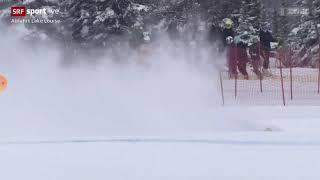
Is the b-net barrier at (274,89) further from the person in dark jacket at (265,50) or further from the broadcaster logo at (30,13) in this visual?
the broadcaster logo at (30,13)

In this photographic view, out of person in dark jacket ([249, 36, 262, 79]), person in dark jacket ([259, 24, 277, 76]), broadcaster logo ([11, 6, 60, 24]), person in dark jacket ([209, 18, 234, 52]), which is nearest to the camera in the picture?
person in dark jacket ([249, 36, 262, 79])

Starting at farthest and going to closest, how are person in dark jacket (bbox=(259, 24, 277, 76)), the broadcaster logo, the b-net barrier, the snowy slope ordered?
the broadcaster logo, person in dark jacket (bbox=(259, 24, 277, 76)), the b-net barrier, the snowy slope

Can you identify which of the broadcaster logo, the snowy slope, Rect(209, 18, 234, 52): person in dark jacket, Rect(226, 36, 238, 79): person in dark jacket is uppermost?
the broadcaster logo

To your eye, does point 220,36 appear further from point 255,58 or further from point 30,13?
point 30,13

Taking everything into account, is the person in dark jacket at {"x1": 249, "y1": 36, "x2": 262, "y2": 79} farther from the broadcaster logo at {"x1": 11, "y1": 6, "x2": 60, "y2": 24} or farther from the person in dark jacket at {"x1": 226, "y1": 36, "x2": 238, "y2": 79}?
the broadcaster logo at {"x1": 11, "y1": 6, "x2": 60, "y2": 24}

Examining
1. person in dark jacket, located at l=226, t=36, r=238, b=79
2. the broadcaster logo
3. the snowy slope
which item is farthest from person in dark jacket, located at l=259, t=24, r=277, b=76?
the broadcaster logo

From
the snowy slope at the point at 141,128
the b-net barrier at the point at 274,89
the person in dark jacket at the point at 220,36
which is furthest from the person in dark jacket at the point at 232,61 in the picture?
the snowy slope at the point at 141,128

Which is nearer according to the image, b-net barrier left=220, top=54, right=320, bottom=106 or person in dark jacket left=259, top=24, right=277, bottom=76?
b-net barrier left=220, top=54, right=320, bottom=106

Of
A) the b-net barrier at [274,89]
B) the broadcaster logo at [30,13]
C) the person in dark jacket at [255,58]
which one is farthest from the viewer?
the broadcaster logo at [30,13]

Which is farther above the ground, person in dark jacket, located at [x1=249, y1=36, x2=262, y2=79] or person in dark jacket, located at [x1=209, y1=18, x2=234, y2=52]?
person in dark jacket, located at [x1=209, y1=18, x2=234, y2=52]

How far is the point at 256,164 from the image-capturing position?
757 cm

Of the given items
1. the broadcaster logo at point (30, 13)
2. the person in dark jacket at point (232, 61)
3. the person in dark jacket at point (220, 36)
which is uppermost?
the broadcaster logo at point (30, 13)

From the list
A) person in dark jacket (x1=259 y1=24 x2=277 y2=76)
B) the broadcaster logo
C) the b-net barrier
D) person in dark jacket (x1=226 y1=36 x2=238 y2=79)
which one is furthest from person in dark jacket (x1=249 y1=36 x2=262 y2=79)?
the broadcaster logo

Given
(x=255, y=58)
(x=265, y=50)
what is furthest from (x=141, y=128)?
(x=265, y=50)
